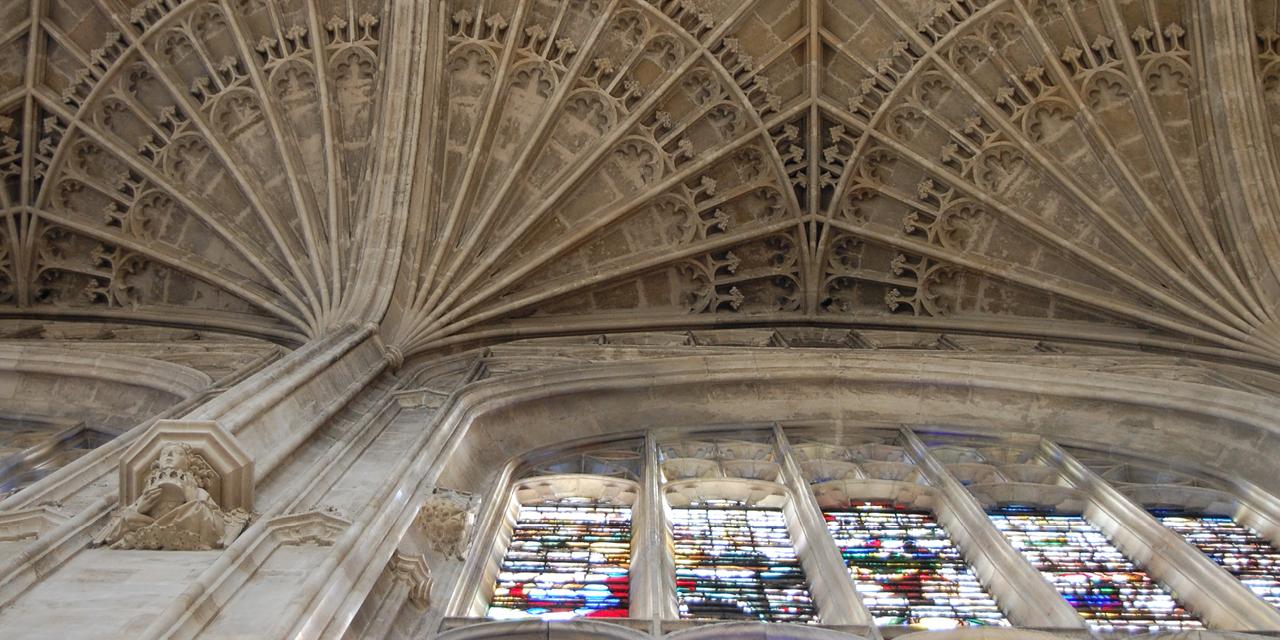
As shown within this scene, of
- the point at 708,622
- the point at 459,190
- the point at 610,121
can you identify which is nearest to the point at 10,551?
the point at 708,622

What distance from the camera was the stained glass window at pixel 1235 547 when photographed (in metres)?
7.52

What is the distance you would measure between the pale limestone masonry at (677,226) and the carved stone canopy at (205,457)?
2541mm

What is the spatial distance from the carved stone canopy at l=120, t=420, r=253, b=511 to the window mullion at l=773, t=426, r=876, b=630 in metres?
3.13

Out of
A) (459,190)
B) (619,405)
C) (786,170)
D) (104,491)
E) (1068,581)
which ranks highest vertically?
(786,170)

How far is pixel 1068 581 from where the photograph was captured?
24.6ft

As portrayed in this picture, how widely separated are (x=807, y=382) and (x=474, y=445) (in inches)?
121

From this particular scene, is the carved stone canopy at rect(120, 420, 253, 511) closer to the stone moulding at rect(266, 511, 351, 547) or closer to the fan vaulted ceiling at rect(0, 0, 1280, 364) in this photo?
the stone moulding at rect(266, 511, 351, 547)

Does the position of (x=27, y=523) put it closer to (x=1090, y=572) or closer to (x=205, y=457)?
(x=205, y=457)

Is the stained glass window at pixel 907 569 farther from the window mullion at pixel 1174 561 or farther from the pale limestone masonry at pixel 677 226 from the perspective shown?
the window mullion at pixel 1174 561

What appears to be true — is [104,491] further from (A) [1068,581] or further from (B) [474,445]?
(A) [1068,581]

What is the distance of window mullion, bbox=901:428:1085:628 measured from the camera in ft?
21.5

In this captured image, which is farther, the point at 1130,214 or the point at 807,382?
the point at 1130,214

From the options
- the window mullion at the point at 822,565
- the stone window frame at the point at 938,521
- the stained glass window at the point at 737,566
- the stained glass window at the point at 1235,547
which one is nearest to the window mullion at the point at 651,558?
the stone window frame at the point at 938,521

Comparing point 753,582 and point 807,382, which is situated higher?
point 807,382
